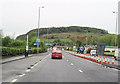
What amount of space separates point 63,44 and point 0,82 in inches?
7456

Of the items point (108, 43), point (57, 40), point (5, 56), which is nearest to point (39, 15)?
point (5, 56)

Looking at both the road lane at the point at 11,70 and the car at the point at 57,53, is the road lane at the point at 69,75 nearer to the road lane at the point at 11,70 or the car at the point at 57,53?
the road lane at the point at 11,70

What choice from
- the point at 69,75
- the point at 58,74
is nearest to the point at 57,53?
the point at 58,74

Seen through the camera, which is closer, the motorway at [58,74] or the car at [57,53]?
the motorway at [58,74]

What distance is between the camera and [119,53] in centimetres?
3312

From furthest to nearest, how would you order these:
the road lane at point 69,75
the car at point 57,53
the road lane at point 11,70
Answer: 1. the car at point 57,53
2. the road lane at point 11,70
3. the road lane at point 69,75

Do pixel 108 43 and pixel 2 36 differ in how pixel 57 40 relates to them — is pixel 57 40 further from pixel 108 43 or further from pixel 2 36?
pixel 2 36

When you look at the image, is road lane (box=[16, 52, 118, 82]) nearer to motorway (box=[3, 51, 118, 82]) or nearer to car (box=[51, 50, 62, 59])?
motorway (box=[3, 51, 118, 82])

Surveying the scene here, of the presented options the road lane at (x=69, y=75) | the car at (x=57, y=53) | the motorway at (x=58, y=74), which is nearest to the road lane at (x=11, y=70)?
the motorway at (x=58, y=74)

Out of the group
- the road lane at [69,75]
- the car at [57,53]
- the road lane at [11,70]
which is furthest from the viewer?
the car at [57,53]

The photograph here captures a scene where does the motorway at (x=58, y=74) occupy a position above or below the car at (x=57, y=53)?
below

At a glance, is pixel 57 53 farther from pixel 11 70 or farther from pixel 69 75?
pixel 69 75

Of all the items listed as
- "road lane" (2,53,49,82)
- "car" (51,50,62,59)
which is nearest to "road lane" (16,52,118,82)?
"road lane" (2,53,49,82)

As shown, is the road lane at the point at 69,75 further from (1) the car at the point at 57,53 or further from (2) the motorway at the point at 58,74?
(1) the car at the point at 57,53
